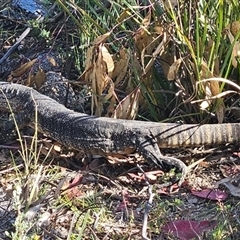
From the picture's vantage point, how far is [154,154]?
4.02 meters

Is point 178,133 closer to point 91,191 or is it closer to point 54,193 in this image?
point 91,191

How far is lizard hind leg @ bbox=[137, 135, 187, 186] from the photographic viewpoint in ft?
13.0

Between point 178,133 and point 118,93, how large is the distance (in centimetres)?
74

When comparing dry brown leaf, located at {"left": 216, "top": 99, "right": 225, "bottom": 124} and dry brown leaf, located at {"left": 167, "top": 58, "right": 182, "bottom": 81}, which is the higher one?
dry brown leaf, located at {"left": 167, "top": 58, "right": 182, "bottom": 81}

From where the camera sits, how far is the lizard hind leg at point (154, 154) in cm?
395

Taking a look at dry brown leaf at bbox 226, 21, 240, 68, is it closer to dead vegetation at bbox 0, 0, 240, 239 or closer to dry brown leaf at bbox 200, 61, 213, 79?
dead vegetation at bbox 0, 0, 240, 239

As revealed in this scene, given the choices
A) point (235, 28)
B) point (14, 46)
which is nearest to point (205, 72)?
point (235, 28)

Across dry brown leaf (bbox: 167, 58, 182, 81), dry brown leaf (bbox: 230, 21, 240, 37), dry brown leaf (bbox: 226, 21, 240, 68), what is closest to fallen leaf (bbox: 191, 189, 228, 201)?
dry brown leaf (bbox: 167, 58, 182, 81)

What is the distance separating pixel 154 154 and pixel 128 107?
1.34ft

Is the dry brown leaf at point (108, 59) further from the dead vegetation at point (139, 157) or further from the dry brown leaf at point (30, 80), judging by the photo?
the dry brown leaf at point (30, 80)

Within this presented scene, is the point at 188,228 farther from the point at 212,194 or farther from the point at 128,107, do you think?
the point at 128,107

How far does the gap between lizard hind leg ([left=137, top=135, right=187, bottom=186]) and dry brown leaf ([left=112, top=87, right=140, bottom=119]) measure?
0.82ft

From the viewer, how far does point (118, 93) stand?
4.64m

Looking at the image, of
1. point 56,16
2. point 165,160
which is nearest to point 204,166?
point 165,160
